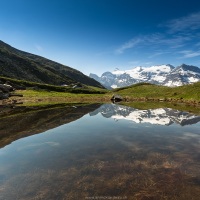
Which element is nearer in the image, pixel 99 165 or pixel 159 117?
pixel 99 165

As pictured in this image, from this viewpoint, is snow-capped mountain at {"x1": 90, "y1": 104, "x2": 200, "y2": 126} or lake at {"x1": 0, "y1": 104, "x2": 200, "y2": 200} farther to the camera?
snow-capped mountain at {"x1": 90, "y1": 104, "x2": 200, "y2": 126}

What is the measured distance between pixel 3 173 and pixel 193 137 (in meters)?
21.5

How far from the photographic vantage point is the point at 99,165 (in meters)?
17.9

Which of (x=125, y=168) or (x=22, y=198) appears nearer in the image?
(x=22, y=198)

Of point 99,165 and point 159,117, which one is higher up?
point 159,117

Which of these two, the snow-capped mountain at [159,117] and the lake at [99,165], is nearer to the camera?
the lake at [99,165]

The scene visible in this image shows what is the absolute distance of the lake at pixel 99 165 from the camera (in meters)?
13.7

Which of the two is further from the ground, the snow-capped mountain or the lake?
the snow-capped mountain

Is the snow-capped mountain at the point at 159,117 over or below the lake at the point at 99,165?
over

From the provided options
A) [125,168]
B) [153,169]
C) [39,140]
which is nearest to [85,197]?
[125,168]

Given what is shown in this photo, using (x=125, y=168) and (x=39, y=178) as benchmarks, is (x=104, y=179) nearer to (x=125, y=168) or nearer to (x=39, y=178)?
(x=125, y=168)

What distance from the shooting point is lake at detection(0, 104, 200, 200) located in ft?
44.8

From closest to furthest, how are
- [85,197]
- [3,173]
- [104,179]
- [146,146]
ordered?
[85,197], [104,179], [3,173], [146,146]

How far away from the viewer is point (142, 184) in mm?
14555
